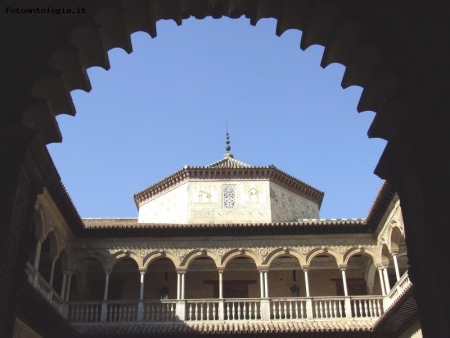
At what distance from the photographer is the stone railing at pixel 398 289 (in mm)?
16077

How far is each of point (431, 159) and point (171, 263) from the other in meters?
16.5

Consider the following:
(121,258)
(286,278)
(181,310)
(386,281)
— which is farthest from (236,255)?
(386,281)

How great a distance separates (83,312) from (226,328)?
455 cm

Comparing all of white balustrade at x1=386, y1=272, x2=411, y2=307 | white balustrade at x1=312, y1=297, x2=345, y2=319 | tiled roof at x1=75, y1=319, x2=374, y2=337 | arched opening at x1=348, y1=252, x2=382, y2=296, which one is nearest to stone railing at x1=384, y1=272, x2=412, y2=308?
white balustrade at x1=386, y1=272, x2=411, y2=307

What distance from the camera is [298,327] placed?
17.5 metres

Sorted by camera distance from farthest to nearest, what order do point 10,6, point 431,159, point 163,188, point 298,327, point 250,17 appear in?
point 163,188 < point 298,327 < point 250,17 < point 10,6 < point 431,159

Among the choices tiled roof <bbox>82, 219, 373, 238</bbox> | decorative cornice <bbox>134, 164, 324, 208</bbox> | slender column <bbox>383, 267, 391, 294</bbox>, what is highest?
decorative cornice <bbox>134, 164, 324, 208</bbox>

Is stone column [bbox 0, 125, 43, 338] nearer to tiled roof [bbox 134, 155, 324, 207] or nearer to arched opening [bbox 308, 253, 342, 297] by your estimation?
arched opening [bbox 308, 253, 342, 297]

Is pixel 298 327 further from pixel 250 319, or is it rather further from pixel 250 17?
pixel 250 17

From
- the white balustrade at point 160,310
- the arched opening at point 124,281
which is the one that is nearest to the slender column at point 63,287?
the arched opening at point 124,281

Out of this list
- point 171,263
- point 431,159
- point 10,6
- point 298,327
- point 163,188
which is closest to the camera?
point 431,159

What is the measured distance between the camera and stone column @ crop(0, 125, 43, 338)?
4.55m

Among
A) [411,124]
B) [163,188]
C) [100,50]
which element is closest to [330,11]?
[411,124]

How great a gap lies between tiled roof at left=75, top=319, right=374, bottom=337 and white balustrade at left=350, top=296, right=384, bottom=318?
364 mm
